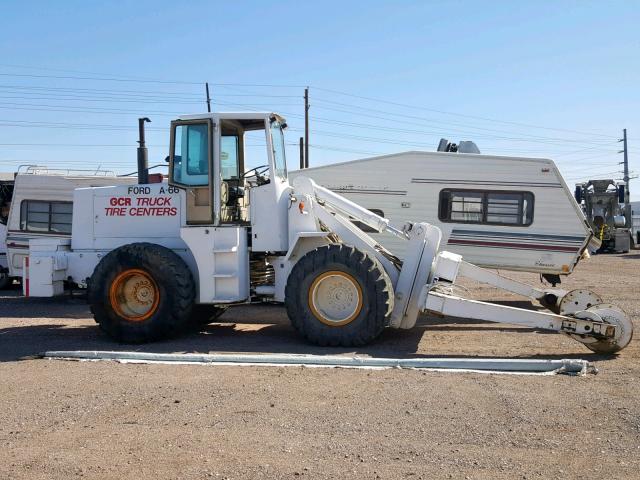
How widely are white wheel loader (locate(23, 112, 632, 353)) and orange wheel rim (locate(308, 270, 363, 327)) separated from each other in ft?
0.05

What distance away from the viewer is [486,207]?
13750 mm

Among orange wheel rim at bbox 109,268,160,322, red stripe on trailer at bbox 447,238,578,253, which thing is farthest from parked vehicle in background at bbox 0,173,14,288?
red stripe on trailer at bbox 447,238,578,253

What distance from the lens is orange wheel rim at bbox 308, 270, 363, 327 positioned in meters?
8.91

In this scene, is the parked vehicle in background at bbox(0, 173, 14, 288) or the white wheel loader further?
the parked vehicle in background at bbox(0, 173, 14, 288)

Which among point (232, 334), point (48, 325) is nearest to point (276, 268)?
point (232, 334)

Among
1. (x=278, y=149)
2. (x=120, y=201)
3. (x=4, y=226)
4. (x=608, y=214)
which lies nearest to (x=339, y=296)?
(x=278, y=149)

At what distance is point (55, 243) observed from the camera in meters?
10.3

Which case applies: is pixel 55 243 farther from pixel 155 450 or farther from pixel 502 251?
pixel 502 251

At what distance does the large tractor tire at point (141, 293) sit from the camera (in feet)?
30.4

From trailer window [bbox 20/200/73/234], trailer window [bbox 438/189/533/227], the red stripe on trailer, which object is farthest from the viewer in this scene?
trailer window [bbox 20/200/73/234]

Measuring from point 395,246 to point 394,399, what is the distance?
7615 millimetres

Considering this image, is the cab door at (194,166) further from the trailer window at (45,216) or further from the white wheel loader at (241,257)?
the trailer window at (45,216)

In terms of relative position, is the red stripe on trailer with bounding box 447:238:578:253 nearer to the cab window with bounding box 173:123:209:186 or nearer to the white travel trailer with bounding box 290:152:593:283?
the white travel trailer with bounding box 290:152:593:283

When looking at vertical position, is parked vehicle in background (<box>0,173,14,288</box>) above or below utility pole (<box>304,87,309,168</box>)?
below
